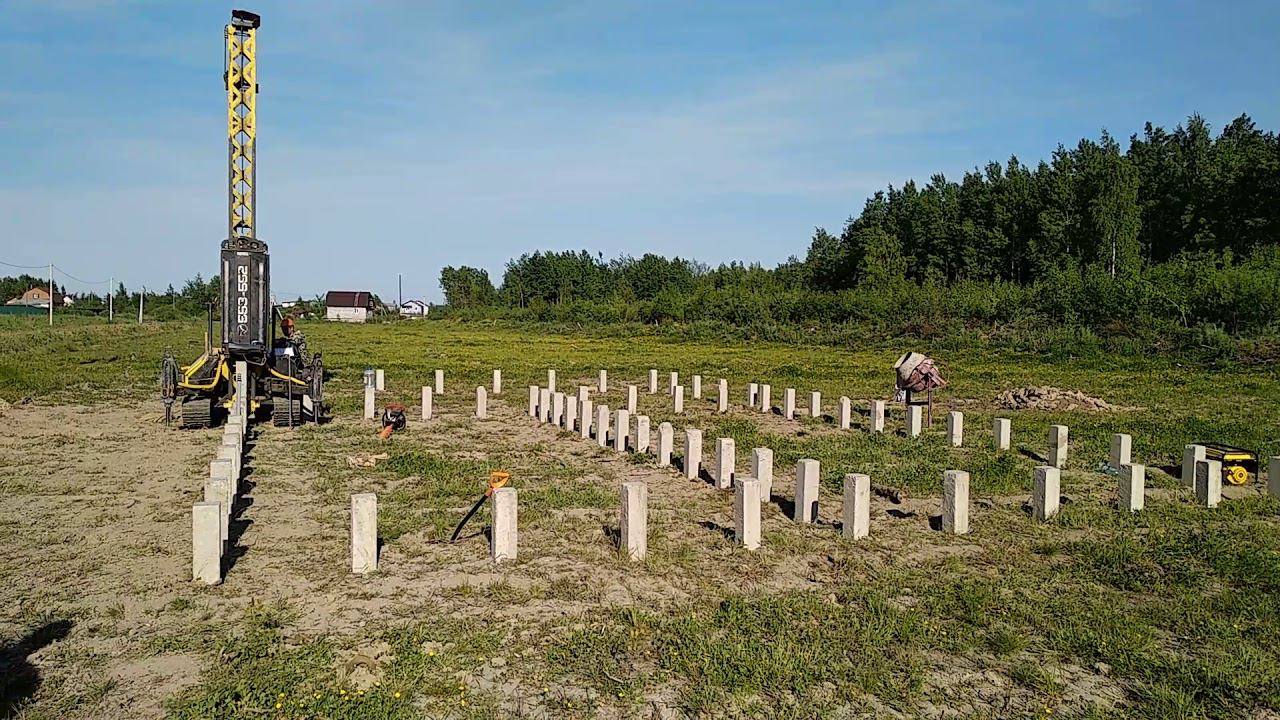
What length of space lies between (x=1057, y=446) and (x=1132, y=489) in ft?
8.09

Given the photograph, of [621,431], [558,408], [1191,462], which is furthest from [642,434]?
[1191,462]

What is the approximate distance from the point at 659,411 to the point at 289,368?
6.63 meters

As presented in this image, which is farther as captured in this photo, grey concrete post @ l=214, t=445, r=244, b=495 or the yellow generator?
the yellow generator

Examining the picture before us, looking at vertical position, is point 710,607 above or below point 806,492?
below

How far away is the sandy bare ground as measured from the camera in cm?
484

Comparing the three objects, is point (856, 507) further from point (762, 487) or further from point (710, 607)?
point (710, 607)

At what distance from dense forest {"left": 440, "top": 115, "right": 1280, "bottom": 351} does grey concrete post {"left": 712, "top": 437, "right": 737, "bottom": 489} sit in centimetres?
2223

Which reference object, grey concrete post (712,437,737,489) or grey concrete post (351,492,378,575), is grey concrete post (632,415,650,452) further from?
grey concrete post (351,492,378,575)

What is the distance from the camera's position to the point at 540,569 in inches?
256

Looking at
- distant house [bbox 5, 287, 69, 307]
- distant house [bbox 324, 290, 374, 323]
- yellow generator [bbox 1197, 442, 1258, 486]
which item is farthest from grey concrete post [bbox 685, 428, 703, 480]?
distant house [bbox 5, 287, 69, 307]

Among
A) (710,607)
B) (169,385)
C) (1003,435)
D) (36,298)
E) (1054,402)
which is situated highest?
(36,298)

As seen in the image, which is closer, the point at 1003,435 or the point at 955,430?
the point at 1003,435

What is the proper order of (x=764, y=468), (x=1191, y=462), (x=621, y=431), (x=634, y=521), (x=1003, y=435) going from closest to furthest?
(x=634, y=521)
(x=764, y=468)
(x=1191, y=462)
(x=621, y=431)
(x=1003, y=435)

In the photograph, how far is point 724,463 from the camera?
9508 mm
